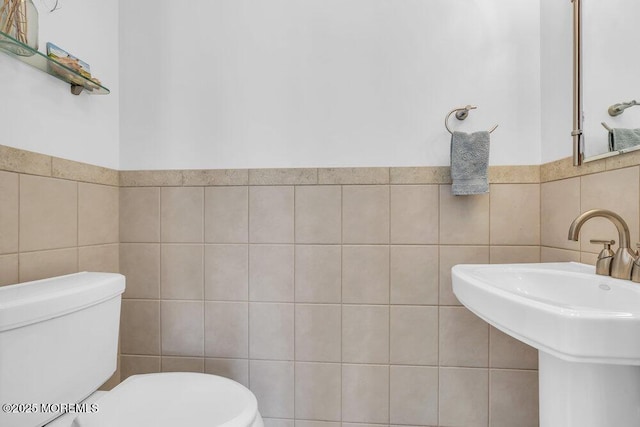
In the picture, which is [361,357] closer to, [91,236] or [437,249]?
[437,249]

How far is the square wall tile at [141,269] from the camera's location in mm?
1318

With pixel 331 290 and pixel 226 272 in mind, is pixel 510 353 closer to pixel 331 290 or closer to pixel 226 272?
pixel 331 290

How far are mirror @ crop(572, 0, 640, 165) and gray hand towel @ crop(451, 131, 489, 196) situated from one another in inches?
10.7

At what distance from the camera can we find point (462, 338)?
4.02 ft

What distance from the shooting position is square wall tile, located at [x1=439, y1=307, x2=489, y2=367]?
48.1 inches

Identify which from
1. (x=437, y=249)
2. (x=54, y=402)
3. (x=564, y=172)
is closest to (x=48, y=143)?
(x=54, y=402)

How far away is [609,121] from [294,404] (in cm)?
149

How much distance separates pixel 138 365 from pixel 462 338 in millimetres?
1372

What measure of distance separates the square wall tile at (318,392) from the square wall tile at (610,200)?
102 cm

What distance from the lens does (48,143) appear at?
102cm

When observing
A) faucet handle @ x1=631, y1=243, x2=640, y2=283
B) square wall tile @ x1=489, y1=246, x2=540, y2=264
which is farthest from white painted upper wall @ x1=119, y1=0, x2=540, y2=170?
faucet handle @ x1=631, y1=243, x2=640, y2=283

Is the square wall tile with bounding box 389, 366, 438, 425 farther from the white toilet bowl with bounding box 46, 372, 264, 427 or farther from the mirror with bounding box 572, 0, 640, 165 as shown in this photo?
the mirror with bounding box 572, 0, 640, 165

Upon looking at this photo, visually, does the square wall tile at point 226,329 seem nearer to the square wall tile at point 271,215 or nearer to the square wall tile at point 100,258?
the square wall tile at point 271,215

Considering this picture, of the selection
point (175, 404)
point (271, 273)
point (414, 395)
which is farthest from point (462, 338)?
point (175, 404)
